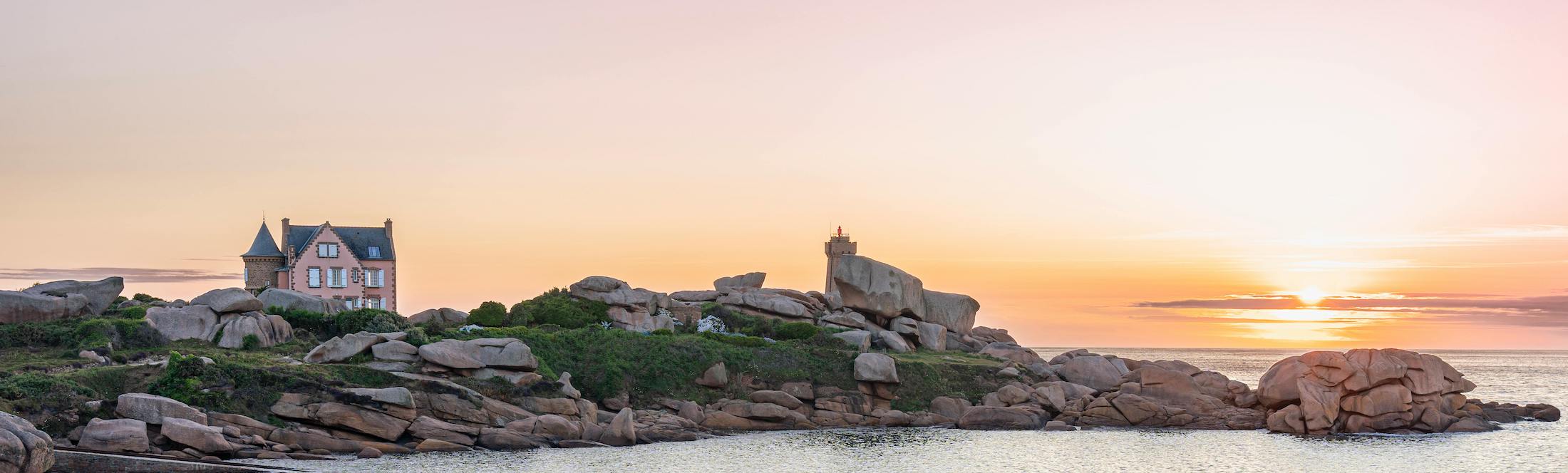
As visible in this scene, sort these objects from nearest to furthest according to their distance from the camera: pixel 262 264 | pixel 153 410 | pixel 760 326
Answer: pixel 153 410 → pixel 760 326 → pixel 262 264

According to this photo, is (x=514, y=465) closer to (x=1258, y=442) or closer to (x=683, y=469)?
(x=683, y=469)

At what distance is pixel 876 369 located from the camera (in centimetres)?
6253

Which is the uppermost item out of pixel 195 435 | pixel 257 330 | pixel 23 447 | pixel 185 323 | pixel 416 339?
pixel 185 323

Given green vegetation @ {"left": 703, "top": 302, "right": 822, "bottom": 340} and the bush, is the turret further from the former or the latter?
green vegetation @ {"left": 703, "top": 302, "right": 822, "bottom": 340}

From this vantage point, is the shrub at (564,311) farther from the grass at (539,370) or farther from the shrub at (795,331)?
the shrub at (795,331)

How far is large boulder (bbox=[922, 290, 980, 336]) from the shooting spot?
8006 cm

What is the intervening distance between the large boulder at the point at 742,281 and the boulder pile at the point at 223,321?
100 ft

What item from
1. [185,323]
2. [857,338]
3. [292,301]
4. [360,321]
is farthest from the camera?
[292,301]

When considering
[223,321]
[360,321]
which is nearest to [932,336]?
[360,321]

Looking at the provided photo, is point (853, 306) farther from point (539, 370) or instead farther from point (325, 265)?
point (325, 265)

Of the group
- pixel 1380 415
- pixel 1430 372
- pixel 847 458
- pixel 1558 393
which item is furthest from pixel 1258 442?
pixel 1558 393

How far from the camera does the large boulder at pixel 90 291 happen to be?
67938 millimetres

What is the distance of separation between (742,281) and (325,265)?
102 ft

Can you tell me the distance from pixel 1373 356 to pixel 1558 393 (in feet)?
155
